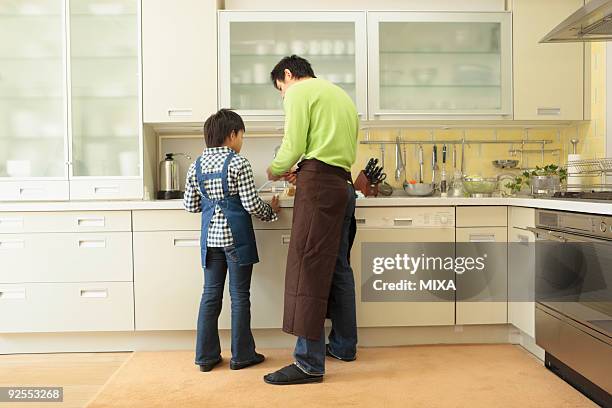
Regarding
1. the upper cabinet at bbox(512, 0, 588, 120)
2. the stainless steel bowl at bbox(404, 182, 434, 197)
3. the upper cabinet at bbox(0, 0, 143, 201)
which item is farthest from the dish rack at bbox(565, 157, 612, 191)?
the upper cabinet at bbox(0, 0, 143, 201)

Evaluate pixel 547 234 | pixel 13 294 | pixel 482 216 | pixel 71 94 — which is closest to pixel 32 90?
pixel 71 94

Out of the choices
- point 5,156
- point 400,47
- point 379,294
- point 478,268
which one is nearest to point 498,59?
point 400,47

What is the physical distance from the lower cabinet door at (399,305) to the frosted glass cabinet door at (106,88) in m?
1.38

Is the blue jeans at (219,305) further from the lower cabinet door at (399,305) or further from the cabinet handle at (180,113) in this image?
the cabinet handle at (180,113)

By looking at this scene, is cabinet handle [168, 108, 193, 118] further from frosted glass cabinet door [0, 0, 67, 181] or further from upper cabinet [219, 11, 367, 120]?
frosted glass cabinet door [0, 0, 67, 181]

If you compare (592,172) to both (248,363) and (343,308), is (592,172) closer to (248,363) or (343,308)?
(343,308)

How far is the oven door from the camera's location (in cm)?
238

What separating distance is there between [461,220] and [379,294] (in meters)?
0.60

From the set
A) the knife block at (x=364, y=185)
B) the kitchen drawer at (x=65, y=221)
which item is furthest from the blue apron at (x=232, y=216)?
the knife block at (x=364, y=185)

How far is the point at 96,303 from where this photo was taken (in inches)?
133

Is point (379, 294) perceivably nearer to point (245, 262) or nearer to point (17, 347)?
point (245, 262)

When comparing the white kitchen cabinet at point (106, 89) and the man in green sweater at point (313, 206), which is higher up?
the white kitchen cabinet at point (106, 89)

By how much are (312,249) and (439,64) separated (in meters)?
1.71

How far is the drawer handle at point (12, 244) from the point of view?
3.36 meters
